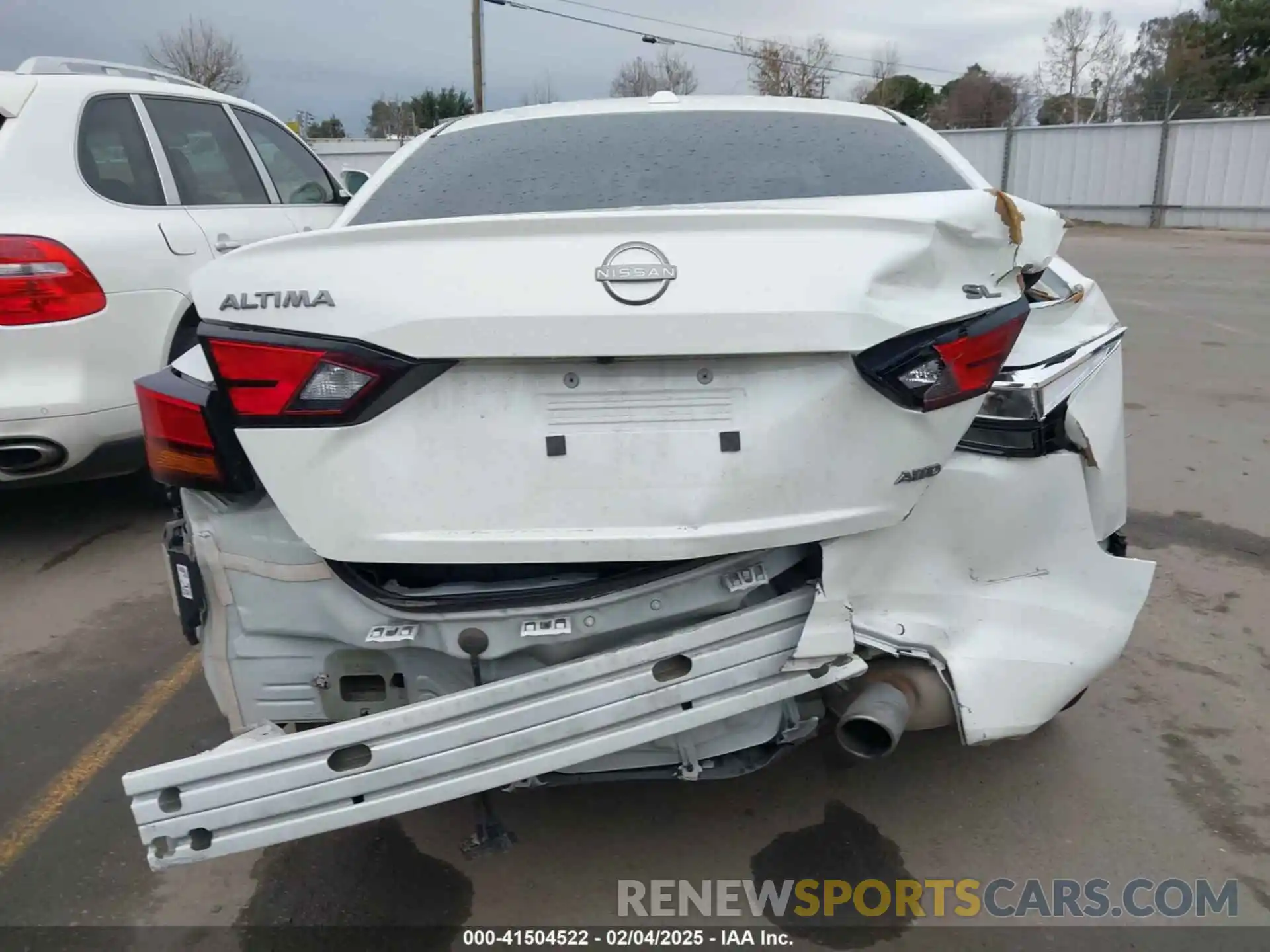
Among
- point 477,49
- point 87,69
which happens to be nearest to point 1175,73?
point 477,49

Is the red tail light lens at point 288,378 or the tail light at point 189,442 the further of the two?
the tail light at point 189,442

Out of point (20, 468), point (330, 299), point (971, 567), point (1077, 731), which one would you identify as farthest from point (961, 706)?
point (20, 468)

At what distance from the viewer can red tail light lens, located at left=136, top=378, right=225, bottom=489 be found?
6.64 feet

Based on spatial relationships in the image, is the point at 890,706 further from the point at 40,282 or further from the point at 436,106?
the point at 436,106

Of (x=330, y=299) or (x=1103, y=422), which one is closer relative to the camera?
(x=330, y=299)

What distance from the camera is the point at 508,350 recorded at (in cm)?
183

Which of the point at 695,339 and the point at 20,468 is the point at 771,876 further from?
the point at 20,468

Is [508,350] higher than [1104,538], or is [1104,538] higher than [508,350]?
[508,350]

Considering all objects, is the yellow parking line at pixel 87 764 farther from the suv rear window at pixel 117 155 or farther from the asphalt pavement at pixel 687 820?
the suv rear window at pixel 117 155

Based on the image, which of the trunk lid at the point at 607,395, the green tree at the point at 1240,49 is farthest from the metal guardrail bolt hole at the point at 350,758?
the green tree at the point at 1240,49

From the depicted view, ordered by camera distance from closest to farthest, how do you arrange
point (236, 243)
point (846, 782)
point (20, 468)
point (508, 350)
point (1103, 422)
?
point (508, 350) < point (1103, 422) < point (846, 782) < point (20, 468) < point (236, 243)

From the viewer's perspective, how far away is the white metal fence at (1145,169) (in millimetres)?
24094

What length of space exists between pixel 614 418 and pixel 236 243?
12.0 ft

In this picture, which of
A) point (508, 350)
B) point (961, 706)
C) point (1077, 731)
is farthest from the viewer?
point (1077, 731)
